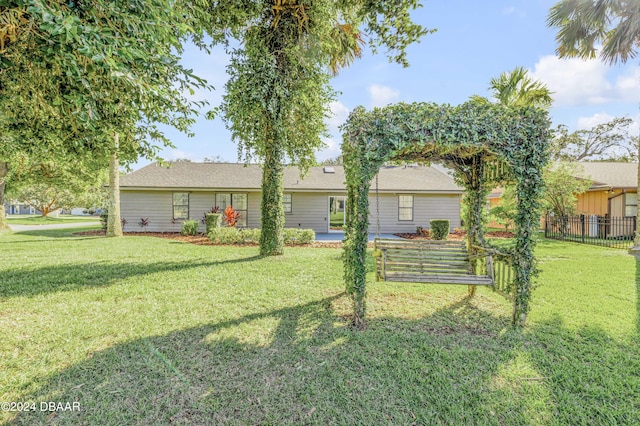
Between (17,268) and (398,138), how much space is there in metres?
9.22

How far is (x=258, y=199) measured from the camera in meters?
16.1

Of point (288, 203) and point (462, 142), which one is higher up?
point (462, 142)

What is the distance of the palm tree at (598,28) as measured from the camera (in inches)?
373

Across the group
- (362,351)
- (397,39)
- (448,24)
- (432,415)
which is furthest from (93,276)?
(448,24)

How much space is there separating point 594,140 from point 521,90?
2464cm

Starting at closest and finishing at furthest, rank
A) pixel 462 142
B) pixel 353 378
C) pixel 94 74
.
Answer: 1. pixel 353 378
2. pixel 94 74
3. pixel 462 142

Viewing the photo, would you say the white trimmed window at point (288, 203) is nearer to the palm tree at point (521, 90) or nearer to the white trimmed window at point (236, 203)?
the white trimmed window at point (236, 203)

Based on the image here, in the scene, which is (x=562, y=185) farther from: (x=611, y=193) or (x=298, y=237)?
(x=298, y=237)

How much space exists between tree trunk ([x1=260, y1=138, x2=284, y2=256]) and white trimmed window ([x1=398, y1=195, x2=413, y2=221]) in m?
9.02

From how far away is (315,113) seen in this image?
9.22 meters

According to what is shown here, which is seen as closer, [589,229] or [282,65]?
[282,65]

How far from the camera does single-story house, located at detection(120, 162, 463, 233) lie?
51.0ft

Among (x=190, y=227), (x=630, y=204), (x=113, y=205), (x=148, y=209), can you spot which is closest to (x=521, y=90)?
(x=630, y=204)

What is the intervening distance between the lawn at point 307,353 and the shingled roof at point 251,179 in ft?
31.5
